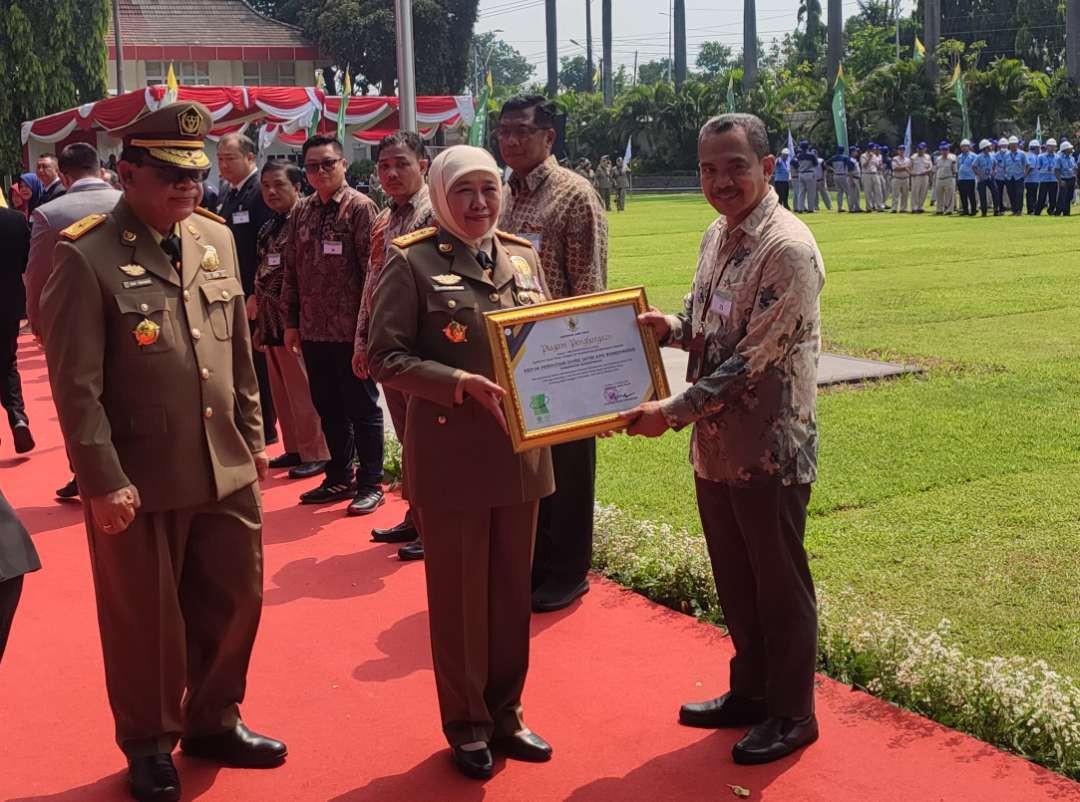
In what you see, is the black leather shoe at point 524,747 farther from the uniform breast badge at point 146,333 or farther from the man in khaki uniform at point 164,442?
the uniform breast badge at point 146,333

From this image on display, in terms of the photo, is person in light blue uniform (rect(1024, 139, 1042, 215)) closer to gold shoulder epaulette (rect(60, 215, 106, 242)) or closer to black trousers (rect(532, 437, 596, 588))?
black trousers (rect(532, 437, 596, 588))

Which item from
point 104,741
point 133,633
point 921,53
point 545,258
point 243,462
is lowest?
point 104,741

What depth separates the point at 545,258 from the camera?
5488mm

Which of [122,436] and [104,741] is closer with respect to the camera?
[122,436]

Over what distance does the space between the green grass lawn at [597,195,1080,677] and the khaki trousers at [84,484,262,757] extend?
2.55m

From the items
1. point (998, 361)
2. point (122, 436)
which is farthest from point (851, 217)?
point (122, 436)

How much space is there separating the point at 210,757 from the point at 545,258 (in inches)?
95.3

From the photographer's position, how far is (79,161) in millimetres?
8648

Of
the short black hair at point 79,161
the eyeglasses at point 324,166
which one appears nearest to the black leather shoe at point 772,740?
the eyeglasses at point 324,166

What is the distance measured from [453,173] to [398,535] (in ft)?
10.2

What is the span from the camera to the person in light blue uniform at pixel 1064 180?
96.8ft

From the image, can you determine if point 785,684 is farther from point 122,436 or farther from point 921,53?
point 921,53

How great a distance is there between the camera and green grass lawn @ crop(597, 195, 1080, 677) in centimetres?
541

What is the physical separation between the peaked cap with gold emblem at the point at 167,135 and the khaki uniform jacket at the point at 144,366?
22cm
